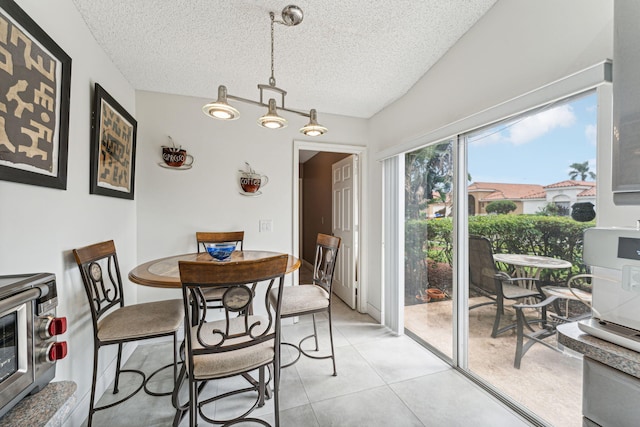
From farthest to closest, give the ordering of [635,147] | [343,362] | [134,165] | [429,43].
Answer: [134,165]
[343,362]
[429,43]
[635,147]

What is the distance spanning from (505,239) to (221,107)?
1995 mm

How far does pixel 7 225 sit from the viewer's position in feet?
3.52

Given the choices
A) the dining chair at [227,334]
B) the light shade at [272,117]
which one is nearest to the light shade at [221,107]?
the light shade at [272,117]

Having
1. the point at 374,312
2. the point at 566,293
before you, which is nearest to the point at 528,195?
the point at 566,293

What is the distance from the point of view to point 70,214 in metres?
1.48

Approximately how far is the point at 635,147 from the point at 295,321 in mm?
2873

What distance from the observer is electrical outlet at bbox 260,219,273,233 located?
111 inches

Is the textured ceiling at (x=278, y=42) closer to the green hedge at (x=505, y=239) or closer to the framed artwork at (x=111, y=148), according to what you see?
the framed artwork at (x=111, y=148)

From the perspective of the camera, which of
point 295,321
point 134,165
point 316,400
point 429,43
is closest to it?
point 316,400

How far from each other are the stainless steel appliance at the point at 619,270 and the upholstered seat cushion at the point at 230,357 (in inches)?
54.0

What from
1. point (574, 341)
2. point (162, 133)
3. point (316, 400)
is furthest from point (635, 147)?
point (162, 133)

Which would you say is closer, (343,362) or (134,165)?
(343,362)

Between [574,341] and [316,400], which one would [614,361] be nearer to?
[574,341]

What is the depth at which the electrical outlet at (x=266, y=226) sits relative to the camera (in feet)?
9.29
